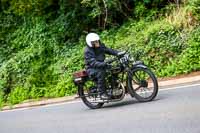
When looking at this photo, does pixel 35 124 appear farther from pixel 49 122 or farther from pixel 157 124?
pixel 157 124

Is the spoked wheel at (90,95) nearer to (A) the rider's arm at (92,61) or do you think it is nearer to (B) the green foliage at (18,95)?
(A) the rider's arm at (92,61)

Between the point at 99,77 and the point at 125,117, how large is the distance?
5.62ft

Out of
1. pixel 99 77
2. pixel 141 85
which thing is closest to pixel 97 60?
pixel 99 77

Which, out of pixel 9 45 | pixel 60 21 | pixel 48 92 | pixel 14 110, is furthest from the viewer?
pixel 9 45

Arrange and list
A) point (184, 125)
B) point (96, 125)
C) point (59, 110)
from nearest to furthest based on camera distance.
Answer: point (184, 125) → point (96, 125) → point (59, 110)

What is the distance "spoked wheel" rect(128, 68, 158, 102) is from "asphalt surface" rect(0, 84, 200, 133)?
197 mm

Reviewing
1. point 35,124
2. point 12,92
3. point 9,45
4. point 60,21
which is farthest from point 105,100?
point 9,45

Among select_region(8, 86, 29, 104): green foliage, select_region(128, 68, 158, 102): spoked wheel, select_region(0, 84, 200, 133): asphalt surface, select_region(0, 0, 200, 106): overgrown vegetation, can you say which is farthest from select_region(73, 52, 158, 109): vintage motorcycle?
select_region(8, 86, 29, 104): green foliage

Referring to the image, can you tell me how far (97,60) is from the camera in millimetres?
12062

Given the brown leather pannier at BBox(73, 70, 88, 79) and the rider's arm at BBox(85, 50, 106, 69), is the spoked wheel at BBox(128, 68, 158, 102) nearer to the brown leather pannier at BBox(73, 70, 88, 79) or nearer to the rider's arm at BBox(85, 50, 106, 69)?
the rider's arm at BBox(85, 50, 106, 69)

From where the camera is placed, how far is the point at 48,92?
17.4 metres

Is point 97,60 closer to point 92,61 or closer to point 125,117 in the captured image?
point 92,61

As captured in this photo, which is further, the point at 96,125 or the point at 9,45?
the point at 9,45

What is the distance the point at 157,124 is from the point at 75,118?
9.48ft
